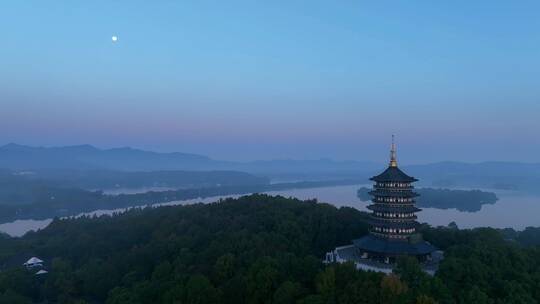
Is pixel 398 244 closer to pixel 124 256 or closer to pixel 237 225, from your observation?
pixel 237 225

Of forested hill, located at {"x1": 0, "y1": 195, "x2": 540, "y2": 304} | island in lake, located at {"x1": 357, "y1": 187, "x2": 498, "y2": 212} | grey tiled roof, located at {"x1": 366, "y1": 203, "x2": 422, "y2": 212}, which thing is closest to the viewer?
forested hill, located at {"x1": 0, "y1": 195, "x2": 540, "y2": 304}

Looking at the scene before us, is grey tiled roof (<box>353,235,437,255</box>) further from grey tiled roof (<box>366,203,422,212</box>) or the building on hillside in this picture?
the building on hillside

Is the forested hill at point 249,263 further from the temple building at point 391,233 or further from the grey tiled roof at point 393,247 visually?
the temple building at point 391,233

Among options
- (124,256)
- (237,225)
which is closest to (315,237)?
(237,225)

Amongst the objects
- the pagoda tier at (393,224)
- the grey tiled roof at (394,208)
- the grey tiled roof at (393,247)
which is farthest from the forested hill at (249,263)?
the grey tiled roof at (394,208)

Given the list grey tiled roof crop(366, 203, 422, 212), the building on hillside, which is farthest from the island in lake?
the building on hillside
